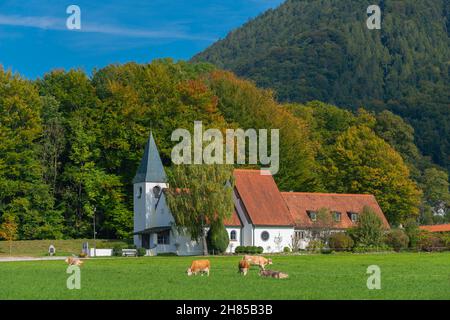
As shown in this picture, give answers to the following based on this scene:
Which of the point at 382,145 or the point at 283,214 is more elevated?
the point at 382,145

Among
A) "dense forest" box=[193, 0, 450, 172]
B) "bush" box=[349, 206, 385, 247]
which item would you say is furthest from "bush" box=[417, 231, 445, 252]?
"dense forest" box=[193, 0, 450, 172]

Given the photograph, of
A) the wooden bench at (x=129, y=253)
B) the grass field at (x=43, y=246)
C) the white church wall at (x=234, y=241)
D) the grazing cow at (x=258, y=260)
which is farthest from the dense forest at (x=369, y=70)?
the grazing cow at (x=258, y=260)

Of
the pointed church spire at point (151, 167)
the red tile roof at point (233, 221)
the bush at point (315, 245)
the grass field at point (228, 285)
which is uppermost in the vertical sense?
the pointed church spire at point (151, 167)

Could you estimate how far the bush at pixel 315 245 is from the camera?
63.7 meters

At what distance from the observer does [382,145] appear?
263 feet

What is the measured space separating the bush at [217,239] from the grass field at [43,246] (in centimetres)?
924

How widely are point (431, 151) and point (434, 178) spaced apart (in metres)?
26.8

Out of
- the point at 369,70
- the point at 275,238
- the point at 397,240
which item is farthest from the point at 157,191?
the point at 369,70

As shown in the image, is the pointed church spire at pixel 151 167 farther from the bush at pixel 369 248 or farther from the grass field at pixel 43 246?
the bush at pixel 369 248

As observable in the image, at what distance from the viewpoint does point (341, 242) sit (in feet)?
205

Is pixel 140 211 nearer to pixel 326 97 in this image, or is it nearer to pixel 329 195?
pixel 329 195

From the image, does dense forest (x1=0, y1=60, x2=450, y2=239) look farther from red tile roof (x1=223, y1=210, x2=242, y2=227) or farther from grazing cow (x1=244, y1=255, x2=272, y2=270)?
grazing cow (x1=244, y1=255, x2=272, y2=270)

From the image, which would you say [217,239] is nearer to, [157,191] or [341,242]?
[341,242]

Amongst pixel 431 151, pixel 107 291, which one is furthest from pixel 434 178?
pixel 107 291
